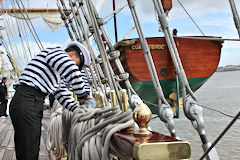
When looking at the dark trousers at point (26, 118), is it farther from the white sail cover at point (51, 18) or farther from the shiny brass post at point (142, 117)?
the white sail cover at point (51, 18)

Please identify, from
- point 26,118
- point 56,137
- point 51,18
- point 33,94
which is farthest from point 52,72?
point 51,18

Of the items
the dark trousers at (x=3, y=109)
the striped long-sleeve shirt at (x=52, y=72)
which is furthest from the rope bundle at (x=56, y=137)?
the dark trousers at (x=3, y=109)

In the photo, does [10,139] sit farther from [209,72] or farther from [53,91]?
[209,72]

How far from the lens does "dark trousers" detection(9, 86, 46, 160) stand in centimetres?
182

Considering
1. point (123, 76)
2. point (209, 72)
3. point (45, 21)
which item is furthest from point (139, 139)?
point (45, 21)

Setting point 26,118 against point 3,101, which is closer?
point 26,118

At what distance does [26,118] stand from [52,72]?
328 mm

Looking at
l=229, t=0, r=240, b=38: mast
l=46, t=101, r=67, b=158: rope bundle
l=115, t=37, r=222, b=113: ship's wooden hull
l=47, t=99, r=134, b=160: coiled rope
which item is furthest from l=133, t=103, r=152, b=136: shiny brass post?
l=115, t=37, r=222, b=113: ship's wooden hull

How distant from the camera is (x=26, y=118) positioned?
1.82 metres

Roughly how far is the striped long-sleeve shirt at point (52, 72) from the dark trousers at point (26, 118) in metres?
0.06

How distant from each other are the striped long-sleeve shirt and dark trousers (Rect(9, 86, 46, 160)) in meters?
0.06

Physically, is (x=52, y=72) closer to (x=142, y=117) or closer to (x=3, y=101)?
(x=142, y=117)

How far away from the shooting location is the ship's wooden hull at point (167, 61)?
5.74m

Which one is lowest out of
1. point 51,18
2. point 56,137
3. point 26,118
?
point 56,137
